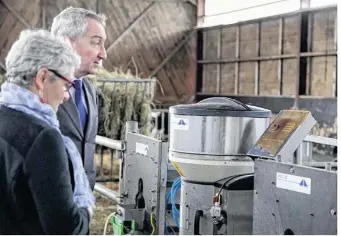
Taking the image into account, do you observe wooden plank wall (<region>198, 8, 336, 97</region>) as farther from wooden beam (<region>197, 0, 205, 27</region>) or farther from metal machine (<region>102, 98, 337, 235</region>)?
metal machine (<region>102, 98, 337, 235</region>)

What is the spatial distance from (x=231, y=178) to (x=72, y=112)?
0.72 m

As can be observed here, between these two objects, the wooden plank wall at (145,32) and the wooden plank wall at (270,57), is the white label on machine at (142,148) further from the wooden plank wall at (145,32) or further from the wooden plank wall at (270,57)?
the wooden plank wall at (145,32)

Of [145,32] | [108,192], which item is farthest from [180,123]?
[145,32]

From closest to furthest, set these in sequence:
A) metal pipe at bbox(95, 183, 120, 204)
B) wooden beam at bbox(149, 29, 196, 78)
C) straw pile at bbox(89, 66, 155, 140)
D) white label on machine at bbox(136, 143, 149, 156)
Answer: white label on machine at bbox(136, 143, 149, 156)
metal pipe at bbox(95, 183, 120, 204)
straw pile at bbox(89, 66, 155, 140)
wooden beam at bbox(149, 29, 196, 78)

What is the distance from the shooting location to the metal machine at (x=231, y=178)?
198cm

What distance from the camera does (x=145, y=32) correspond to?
12797 mm

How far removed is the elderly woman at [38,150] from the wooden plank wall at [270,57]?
7255mm

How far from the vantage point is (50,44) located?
1875 millimetres

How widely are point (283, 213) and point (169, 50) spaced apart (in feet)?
36.6

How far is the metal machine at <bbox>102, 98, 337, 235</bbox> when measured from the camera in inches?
78.0

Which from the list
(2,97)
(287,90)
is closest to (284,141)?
(2,97)

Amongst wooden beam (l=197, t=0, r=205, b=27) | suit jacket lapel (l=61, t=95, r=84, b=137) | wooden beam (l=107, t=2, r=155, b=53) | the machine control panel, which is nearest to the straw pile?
suit jacket lapel (l=61, t=95, r=84, b=137)

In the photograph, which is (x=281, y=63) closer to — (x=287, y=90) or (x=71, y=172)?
(x=287, y=90)

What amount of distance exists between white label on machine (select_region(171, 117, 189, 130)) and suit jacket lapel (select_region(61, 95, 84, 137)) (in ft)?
1.31
